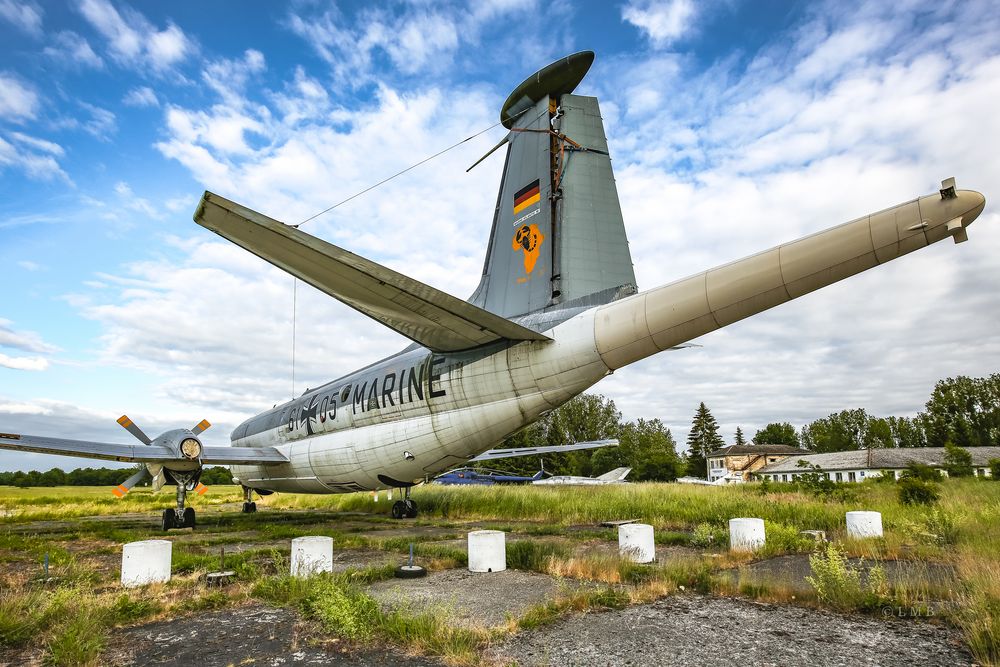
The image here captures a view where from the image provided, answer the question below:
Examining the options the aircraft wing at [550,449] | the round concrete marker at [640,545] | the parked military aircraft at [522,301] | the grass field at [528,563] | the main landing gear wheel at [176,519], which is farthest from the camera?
the aircraft wing at [550,449]

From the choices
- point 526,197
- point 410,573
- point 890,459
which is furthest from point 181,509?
point 890,459

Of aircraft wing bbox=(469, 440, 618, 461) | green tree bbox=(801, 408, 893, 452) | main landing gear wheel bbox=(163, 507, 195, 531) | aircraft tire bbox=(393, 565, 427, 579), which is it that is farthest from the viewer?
green tree bbox=(801, 408, 893, 452)

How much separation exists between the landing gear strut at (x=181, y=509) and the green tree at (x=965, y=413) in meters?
78.9

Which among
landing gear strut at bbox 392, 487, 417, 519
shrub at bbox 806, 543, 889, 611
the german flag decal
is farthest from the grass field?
the german flag decal

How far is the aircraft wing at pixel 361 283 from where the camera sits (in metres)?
7.71

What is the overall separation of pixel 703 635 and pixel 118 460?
55.6 feet

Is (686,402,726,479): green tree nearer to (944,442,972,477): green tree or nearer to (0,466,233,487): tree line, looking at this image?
(944,442,972,477): green tree

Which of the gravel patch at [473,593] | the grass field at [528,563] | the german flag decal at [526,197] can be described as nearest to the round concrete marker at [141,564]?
the grass field at [528,563]

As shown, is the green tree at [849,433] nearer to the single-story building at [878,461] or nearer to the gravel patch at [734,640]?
the single-story building at [878,461]

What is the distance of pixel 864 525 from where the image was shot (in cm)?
1147

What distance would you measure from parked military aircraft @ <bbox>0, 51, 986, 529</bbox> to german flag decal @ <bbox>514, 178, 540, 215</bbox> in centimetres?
4

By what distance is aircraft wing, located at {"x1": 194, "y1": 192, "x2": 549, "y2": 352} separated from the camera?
771cm

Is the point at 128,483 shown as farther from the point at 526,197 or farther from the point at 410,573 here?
the point at 526,197

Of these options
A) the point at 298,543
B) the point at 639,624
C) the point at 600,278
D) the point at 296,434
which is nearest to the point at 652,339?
the point at 600,278
